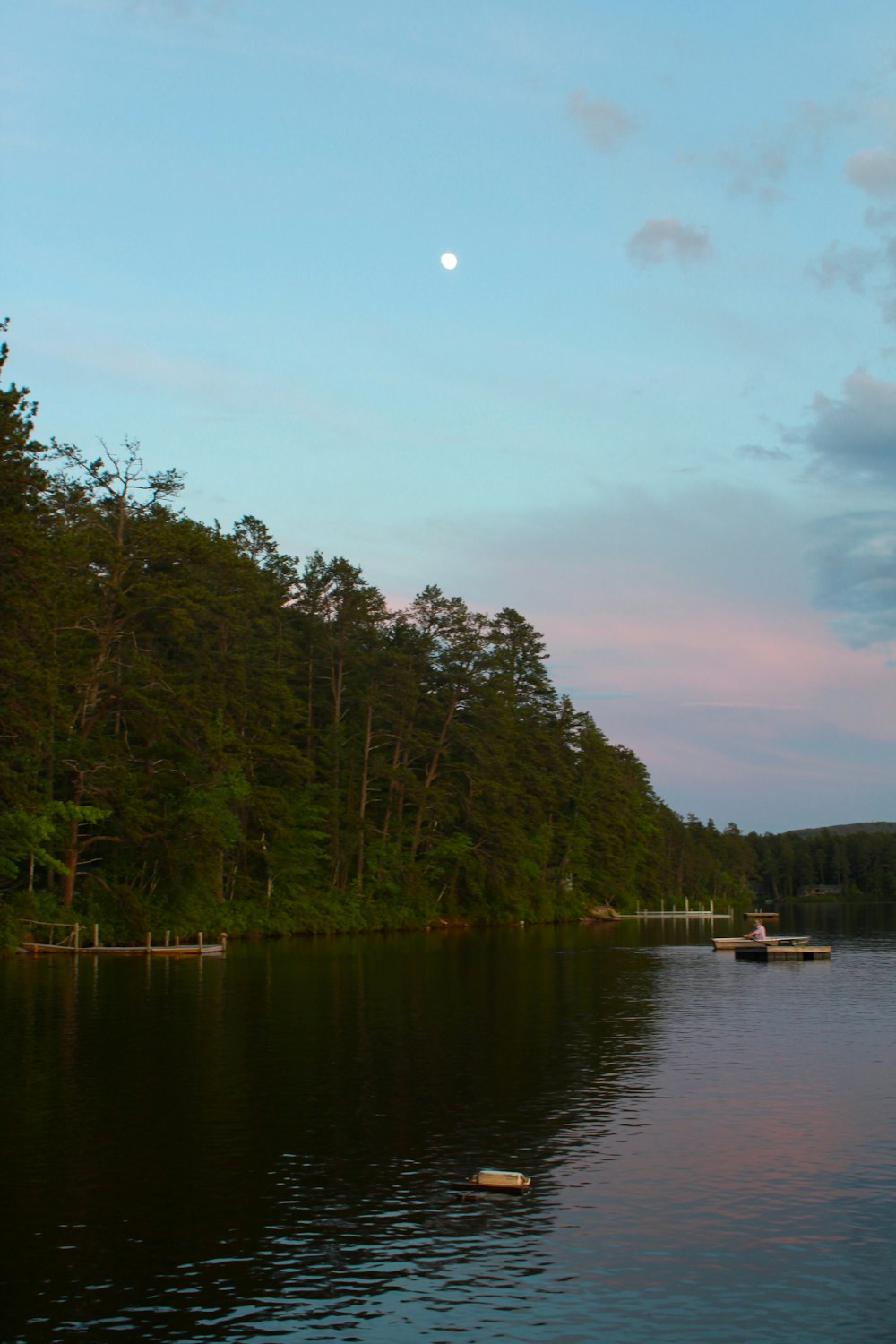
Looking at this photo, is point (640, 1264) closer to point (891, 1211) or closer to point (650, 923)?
point (891, 1211)

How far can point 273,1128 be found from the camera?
911 inches

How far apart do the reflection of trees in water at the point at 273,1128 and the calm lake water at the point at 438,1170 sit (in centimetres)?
8

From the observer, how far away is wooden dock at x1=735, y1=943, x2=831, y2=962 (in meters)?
65.9

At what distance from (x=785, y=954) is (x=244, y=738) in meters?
34.9

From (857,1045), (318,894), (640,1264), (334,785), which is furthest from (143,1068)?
(334,785)

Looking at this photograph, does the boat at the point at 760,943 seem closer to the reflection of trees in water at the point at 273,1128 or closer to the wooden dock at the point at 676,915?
the reflection of trees in water at the point at 273,1128

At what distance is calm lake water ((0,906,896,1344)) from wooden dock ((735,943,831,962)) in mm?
23869

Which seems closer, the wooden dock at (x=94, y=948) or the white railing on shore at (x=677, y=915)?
the wooden dock at (x=94, y=948)

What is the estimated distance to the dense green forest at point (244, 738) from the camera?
5438 cm

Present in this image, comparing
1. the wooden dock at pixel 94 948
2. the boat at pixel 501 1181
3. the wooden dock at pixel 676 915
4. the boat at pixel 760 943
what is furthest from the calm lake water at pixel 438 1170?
the wooden dock at pixel 676 915

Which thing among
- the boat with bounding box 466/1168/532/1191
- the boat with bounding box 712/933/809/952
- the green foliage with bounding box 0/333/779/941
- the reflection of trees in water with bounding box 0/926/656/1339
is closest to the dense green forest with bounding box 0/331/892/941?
the green foliage with bounding box 0/333/779/941

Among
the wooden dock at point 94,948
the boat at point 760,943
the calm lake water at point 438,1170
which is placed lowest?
the calm lake water at point 438,1170

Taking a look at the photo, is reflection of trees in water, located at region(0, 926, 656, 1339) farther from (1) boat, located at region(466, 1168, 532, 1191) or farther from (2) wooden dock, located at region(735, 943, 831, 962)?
(2) wooden dock, located at region(735, 943, 831, 962)

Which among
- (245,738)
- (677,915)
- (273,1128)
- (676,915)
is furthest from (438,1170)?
(677,915)
